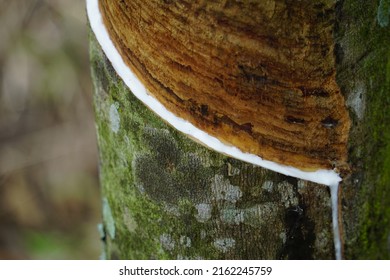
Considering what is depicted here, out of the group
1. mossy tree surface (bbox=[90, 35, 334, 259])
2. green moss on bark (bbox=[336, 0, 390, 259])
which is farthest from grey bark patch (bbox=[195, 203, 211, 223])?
green moss on bark (bbox=[336, 0, 390, 259])

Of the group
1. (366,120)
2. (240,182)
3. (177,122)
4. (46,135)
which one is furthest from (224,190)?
(46,135)

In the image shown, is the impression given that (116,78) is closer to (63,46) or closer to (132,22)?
(132,22)

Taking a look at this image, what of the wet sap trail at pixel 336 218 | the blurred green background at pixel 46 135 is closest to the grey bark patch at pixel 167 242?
the wet sap trail at pixel 336 218

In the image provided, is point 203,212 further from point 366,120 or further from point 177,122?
point 366,120

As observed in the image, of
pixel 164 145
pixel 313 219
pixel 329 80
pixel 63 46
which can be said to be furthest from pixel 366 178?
pixel 63 46

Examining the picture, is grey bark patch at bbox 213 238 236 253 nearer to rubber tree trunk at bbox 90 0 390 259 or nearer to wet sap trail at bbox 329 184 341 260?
rubber tree trunk at bbox 90 0 390 259

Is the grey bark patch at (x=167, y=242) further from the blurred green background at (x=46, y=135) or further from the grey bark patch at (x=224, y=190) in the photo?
the blurred green background at (x=46, y=135)

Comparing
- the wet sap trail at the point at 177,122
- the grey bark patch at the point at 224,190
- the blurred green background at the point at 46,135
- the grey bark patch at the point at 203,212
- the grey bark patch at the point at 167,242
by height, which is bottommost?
the grey bark patch at the point at 167,242
